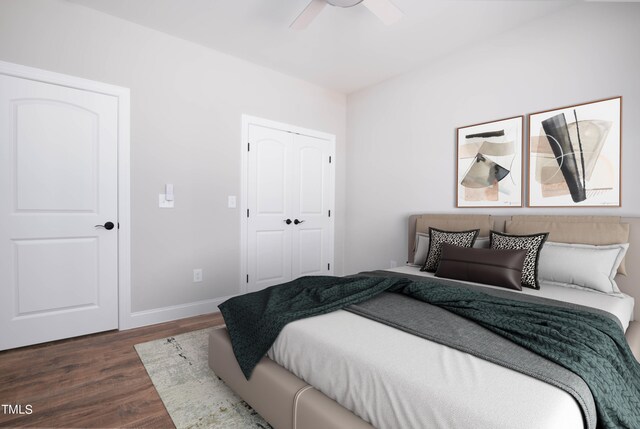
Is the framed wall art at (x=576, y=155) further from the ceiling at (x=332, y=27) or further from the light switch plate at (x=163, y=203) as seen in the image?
the light switch plate at (x=163, y=203)

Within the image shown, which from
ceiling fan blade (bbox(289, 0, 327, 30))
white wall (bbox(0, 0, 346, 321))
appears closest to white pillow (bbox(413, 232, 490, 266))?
white wall (bbox(0, 0, 346, 321))

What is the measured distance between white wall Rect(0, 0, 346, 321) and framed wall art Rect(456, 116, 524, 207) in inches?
86.2

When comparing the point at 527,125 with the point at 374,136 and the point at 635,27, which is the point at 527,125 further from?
the point at 374,136

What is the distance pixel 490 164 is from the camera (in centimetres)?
→ 313

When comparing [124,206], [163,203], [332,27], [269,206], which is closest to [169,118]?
[163,203]

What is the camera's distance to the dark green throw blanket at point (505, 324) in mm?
1132

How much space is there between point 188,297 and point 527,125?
361 cm

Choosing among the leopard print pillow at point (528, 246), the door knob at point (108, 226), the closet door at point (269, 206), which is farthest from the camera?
the closet door at point (269, 206)

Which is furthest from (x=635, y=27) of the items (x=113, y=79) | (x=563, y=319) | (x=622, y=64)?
(x=113, y=79)

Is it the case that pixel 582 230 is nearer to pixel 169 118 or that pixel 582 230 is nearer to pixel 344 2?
pixel 344 2

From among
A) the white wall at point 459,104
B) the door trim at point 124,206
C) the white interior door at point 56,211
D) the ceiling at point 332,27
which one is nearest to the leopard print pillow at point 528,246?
the white wall at point 459,104

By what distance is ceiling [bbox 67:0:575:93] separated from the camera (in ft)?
8.65

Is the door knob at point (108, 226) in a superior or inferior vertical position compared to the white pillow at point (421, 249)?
superior

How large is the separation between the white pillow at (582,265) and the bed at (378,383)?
221 millimetres
